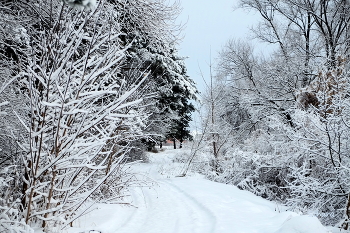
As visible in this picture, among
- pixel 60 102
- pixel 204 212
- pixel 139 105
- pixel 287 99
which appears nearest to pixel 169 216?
pixel 204 212

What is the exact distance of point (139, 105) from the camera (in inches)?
306

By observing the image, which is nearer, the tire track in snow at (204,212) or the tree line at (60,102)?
the tree line at (60,102)

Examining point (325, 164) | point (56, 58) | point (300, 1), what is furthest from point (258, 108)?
point (56, 58)

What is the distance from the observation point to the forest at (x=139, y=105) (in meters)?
2.68

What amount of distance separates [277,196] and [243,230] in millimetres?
Result: 6045

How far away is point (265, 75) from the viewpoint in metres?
15.3

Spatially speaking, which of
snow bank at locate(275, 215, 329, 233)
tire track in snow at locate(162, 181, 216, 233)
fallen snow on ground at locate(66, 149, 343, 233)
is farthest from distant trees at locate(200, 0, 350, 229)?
snow bank at locate(275, 215, 329, 233)

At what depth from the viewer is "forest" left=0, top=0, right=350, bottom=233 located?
8.79 feet

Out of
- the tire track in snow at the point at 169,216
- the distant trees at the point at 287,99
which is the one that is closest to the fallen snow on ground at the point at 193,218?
the tire track in snow at the point at 169,216

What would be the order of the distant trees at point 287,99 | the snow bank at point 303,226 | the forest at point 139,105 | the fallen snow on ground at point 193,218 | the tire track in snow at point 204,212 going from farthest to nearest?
the distant trees at point 287,99, the tire track in snow at point 204,212, the fallen snow on ground at point 193,218, the snow bank at point 303,226, the forest at point 139,105

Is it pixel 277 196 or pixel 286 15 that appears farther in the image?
pixel 286 15

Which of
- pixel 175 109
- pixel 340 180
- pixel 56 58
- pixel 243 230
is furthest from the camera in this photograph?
pixel 175 109

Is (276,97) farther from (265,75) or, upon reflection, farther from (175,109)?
(175,109)

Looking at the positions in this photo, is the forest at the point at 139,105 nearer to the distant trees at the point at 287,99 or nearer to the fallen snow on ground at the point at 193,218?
the distant trees at the point at 287,99
